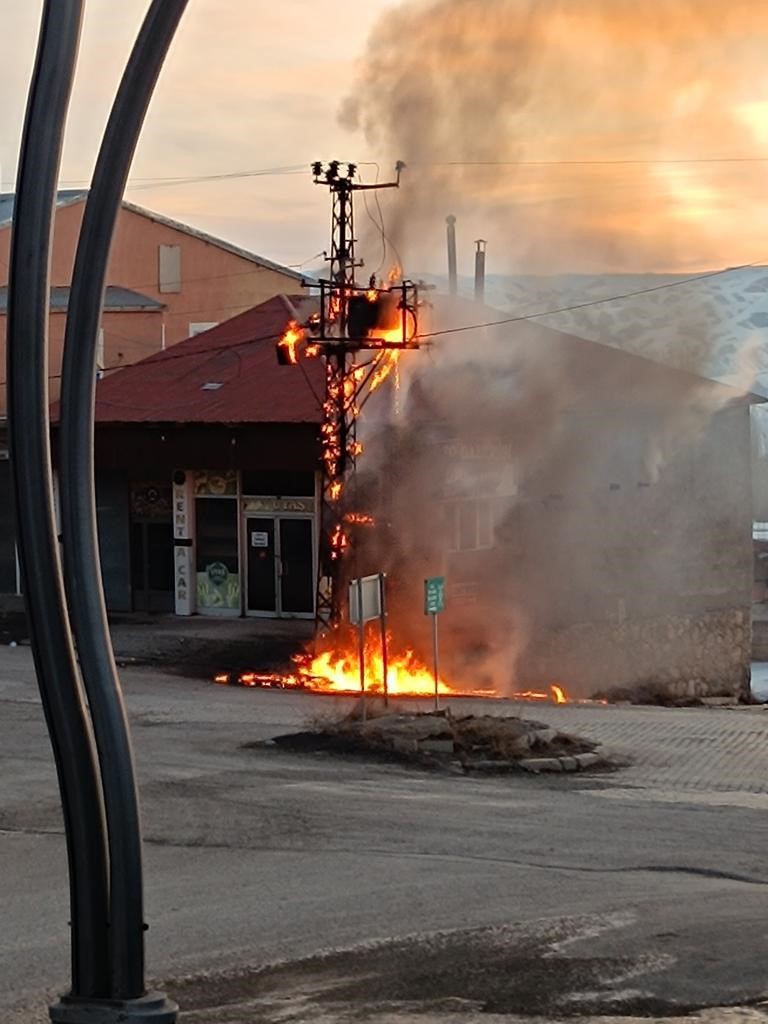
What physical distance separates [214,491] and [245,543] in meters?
1.23

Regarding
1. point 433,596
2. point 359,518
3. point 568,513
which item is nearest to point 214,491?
point 359,518

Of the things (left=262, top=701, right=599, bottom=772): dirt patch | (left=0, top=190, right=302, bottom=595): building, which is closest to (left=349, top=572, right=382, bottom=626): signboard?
(left=262, top=701, right=599, bottom=772): dirt patch

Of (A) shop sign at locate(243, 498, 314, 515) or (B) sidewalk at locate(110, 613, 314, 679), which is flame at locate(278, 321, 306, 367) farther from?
(B) sidewalk at locate(110, 613, 314, 679)

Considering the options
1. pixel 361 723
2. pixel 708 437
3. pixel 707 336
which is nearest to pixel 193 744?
pixel 361 723

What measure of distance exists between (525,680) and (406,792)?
16865 millimetres

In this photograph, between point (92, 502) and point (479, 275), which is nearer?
point (92, 502)

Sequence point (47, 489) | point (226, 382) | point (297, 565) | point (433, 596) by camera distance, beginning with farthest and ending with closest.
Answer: point (226, 382)
point (297, 565)
point (433, 596)
point (47, 489)

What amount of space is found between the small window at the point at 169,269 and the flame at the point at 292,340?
15235 millimetres

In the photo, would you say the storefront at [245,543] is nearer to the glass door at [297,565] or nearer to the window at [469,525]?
the glass door at [297,565]

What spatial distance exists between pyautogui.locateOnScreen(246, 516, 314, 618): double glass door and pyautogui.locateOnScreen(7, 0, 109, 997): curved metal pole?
24.4 meters

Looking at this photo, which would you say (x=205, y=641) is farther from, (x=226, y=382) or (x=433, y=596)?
(x=433, y=596)

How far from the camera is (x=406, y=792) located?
53.8ft

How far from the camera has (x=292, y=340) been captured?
26828 mm

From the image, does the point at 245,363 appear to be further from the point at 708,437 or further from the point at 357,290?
the point at 708,437
